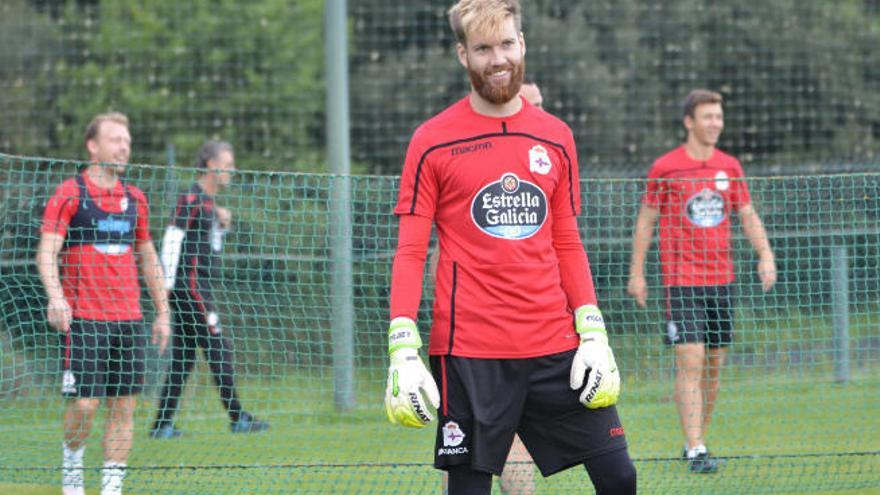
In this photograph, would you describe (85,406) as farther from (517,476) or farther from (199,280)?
(517,476)

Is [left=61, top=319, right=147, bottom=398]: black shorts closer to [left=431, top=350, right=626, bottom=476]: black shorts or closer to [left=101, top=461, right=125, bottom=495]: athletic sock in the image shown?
[left=101, top=461, right=125, bottom=495]: athletic sock

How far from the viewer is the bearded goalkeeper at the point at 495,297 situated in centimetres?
377

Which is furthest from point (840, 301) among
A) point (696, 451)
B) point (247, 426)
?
point (247, 426)

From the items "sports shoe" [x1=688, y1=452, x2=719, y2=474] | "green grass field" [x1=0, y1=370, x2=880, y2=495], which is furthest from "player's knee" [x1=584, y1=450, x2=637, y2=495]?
"sports shoe" [x1=688, y1=452, x2=719, y2=474]

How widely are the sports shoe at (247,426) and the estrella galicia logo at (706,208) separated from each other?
2.57m

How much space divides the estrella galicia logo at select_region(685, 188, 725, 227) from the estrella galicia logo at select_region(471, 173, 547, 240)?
324 centimetres

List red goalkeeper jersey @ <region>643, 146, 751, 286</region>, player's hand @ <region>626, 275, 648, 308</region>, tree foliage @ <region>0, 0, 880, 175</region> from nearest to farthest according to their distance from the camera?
red goalkeeper jersey @ <region>643, 146, 751, 286</region>, player's hand @ <region>626, 275, 648, 308</region>, tree foliage @ <region>0, 0, 880, 175</region>

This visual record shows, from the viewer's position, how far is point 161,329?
21.2 feet

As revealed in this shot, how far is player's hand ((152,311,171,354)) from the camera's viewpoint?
251 inches

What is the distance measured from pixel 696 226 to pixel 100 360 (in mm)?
3082

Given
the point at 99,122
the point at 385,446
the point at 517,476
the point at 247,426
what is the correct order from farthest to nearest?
the point at 247,426 → the point at 385,446 → the point at 99,122 → the point at 517,476

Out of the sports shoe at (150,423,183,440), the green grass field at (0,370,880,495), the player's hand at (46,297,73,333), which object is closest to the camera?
the player's hand at (46,297,73,333)

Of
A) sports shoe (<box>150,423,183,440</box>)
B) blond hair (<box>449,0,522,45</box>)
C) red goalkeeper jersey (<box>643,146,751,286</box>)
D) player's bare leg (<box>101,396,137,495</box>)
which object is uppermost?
blond hair (<box>449,0,522,45</box>)

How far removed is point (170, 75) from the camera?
42.7ft
